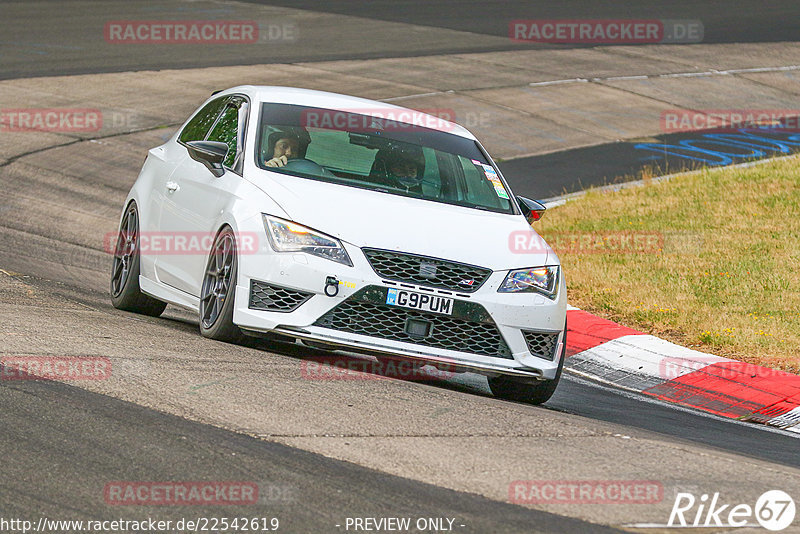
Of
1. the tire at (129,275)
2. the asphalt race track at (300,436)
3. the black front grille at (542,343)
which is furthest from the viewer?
the tire at (129,275)

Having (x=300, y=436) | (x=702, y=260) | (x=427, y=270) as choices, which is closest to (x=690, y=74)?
(x=702, y=260)

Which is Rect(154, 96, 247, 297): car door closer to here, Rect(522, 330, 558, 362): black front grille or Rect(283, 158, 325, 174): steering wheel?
Rect(283, 158, 325, 174): steering wheel

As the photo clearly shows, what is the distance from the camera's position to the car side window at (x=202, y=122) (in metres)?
9.54

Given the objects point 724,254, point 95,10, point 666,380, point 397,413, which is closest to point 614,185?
point 724,254

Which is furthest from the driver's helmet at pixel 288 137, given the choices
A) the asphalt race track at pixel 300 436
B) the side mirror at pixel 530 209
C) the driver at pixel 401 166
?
the side mirror at pixel 530 209

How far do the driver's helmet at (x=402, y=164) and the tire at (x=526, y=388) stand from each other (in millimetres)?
1417

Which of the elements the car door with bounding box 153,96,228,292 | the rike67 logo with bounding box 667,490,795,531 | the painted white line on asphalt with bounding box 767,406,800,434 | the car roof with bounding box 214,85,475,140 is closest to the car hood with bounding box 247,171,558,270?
the car roof with bounding box 214,85,475,140

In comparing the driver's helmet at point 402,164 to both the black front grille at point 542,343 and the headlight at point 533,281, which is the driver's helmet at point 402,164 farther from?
the black front grille at point 542,343

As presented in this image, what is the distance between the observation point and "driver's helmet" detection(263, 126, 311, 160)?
846cm

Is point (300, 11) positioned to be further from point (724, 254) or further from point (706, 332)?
point (706, 332)

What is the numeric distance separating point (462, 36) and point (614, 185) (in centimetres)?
1424

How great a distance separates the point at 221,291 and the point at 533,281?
1.92 meters

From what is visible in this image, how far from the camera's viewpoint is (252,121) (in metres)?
8.68

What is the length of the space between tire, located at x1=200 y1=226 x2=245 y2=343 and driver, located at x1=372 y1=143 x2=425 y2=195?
1182 mm
